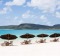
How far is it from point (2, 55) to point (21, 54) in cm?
71

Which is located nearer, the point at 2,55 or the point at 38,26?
the point at 2,55

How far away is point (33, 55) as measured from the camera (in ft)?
26.7

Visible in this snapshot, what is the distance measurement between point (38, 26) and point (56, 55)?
59.5 m

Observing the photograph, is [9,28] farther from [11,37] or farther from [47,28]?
[11,37]

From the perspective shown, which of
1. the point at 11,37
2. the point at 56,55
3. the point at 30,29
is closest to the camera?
the point at 56,55

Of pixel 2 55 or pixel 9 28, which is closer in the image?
pixel 2 55

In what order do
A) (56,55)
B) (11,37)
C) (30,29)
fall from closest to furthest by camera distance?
(56,55), (11,37), (30,29)

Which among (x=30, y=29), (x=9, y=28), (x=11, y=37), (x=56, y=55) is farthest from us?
(x=30, y=29)

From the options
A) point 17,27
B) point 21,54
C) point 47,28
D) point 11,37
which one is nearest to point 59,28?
point 47,28

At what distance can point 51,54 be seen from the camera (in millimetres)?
8266

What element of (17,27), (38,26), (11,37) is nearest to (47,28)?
(38,26)

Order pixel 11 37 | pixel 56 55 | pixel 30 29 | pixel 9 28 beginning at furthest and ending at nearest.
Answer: pixel 30 29, pixel 9 28, pixel 11 37, pixel 56 55

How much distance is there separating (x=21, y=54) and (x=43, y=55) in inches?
34.5

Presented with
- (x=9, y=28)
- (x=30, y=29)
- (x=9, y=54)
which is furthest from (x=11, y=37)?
(x=30, y=29)
